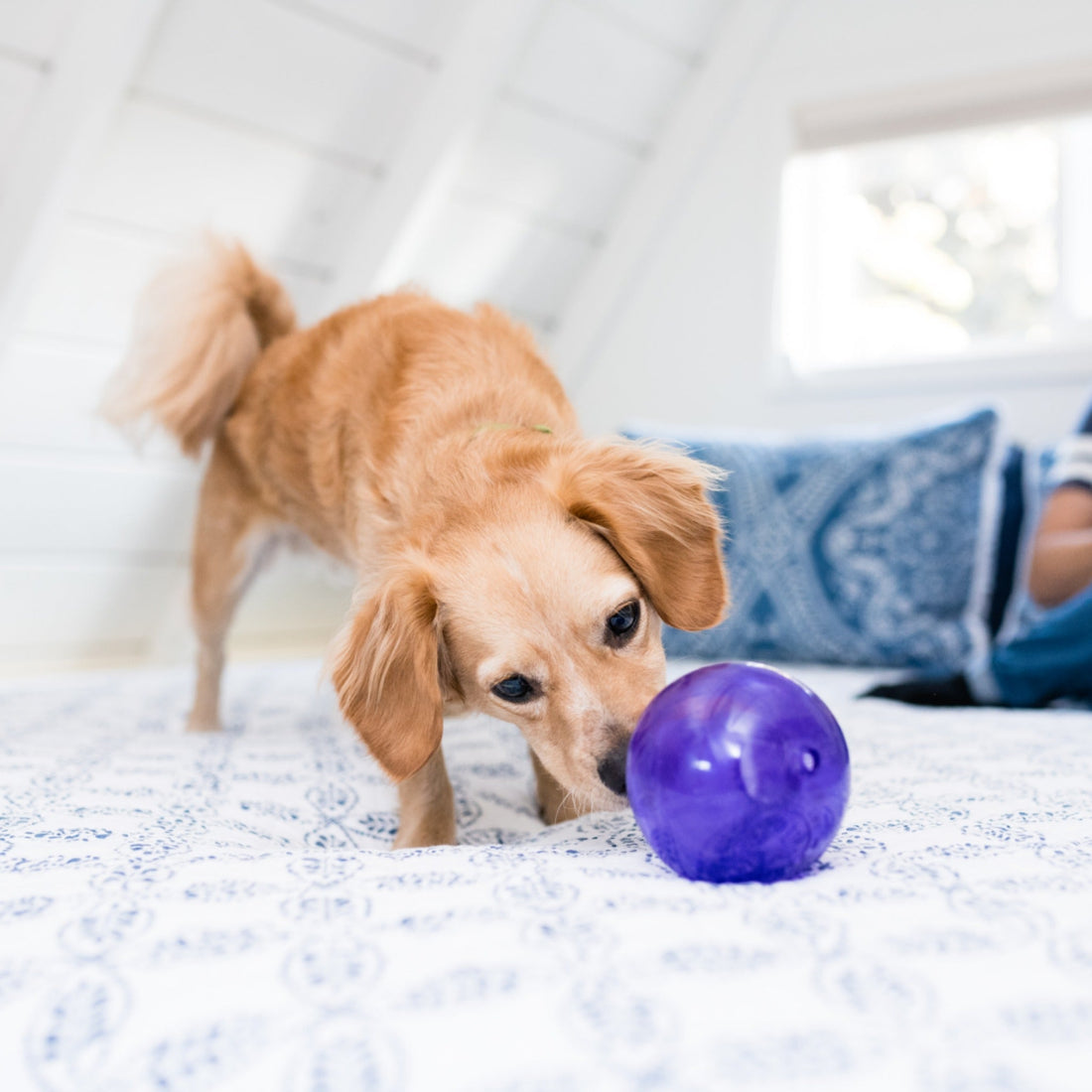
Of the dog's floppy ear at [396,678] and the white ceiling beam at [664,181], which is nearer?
the dog's floppy ear at [396,678]

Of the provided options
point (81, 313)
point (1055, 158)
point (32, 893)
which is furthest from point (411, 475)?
point (1055, 158)

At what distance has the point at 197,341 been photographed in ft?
6.32

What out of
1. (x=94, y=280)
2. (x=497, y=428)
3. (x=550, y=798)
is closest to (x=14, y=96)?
(x=94, y=280)

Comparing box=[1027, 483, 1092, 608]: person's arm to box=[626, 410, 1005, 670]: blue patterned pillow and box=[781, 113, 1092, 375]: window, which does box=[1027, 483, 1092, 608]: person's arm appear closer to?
box=[626, 410, 1005, 670]: blue patterned pillow

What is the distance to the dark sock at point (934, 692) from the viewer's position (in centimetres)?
196

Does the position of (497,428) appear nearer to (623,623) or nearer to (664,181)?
(623,623)

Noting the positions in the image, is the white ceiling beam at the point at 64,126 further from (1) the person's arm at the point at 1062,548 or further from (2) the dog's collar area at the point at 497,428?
(1) the person's arm at the point at 1062,548

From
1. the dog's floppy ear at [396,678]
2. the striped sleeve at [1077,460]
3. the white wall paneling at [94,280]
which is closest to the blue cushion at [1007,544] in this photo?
the striped sleeve at [1077,460]

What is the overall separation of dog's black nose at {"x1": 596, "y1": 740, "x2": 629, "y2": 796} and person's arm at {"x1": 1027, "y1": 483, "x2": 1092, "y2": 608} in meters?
1.31

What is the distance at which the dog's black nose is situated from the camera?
41.3 inches

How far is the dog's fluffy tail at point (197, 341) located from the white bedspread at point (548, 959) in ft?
3.24

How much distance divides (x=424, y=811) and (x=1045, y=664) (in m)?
1.22

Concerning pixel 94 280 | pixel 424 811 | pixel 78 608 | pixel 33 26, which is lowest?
pixel 78 608

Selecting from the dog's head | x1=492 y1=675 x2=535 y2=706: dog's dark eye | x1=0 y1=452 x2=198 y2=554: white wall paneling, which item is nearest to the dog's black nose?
the dog's head
